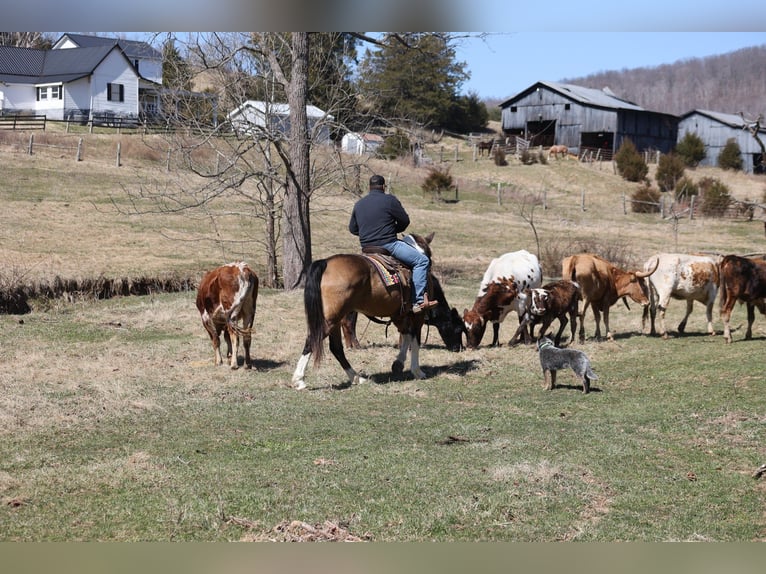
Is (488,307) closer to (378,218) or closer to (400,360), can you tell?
(400,360)

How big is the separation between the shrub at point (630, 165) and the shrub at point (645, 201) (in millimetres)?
8104

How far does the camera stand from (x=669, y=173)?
56625mm

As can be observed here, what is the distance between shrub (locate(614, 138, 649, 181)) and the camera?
194 feet

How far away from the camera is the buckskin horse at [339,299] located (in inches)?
456

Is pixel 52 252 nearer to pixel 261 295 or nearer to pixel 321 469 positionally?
pixel 261 295

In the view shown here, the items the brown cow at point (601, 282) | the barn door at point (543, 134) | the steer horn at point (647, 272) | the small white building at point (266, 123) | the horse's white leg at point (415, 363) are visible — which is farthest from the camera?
the barn door at point (543, 134)

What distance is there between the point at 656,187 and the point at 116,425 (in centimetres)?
5194

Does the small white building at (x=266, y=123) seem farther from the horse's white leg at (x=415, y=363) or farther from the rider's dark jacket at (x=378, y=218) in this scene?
the horse's white leg at (x=415, y=363)

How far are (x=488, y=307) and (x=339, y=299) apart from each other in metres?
4.41

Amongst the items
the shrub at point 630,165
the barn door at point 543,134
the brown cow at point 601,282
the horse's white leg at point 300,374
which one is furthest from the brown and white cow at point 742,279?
the barn door at point 543,134

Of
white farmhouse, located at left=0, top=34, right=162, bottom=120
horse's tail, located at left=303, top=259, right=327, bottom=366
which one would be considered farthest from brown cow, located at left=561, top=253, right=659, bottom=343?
white farmhouse, located at left=0, top=34, right=162, bottom=120

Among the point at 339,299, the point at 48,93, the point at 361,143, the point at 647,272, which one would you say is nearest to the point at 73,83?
the point at 48,93

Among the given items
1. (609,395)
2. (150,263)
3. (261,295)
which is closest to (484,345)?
(609,395)

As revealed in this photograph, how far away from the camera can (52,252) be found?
1013 inches
